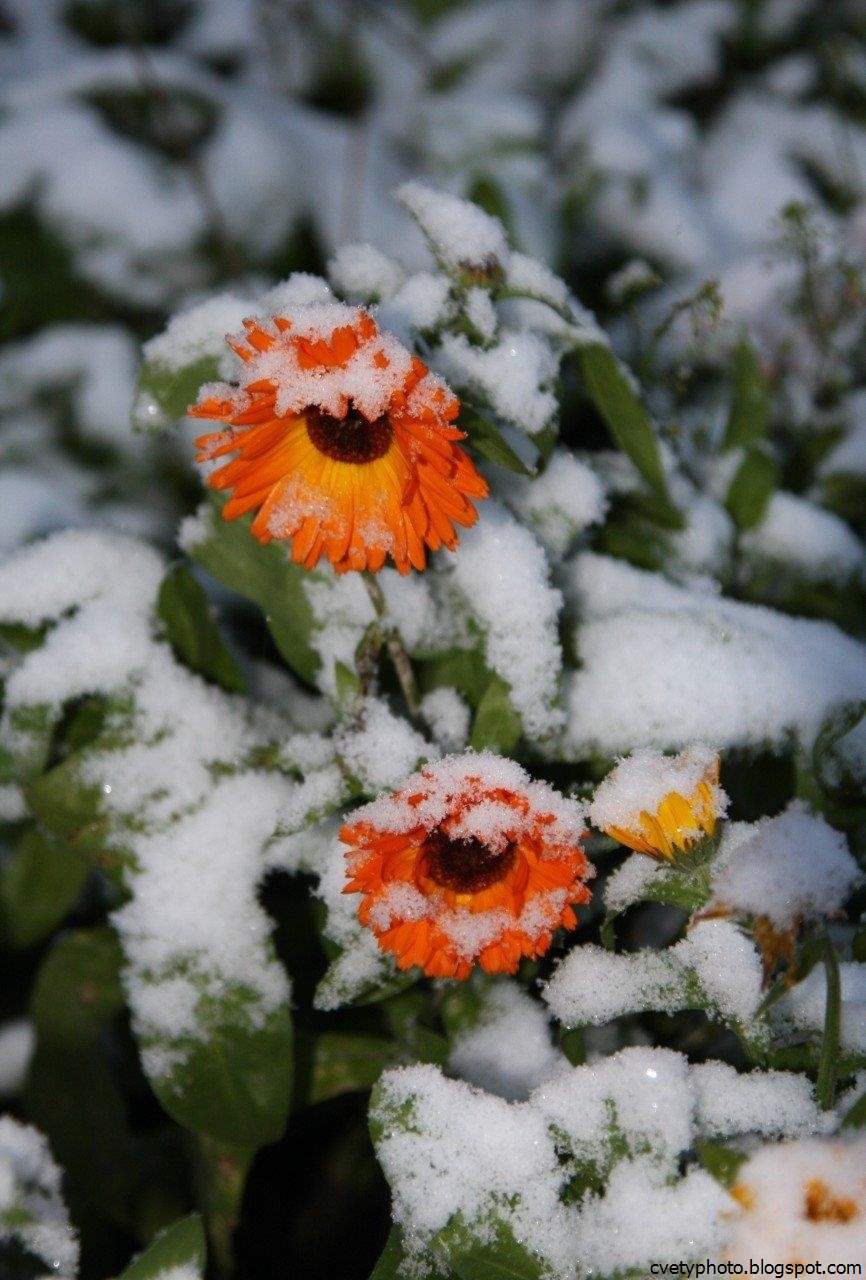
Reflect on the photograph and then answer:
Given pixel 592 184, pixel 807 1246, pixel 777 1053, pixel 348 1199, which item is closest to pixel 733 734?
pixel 777 1053

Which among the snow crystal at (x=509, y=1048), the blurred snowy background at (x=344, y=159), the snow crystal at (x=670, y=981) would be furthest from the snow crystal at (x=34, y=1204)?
the blurred snowy background at (x=344, y=159)

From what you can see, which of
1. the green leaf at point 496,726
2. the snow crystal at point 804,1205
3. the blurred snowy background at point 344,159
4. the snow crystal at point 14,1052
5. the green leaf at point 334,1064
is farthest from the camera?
the blurred snowy background at point 344,159

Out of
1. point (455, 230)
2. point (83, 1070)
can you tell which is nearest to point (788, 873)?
point (455, 230)

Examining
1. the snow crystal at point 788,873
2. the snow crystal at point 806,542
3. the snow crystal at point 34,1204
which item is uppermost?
the snow crystal at point 788,873

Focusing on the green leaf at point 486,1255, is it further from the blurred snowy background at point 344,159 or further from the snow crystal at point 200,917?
the blurred snowy background at point 344,159

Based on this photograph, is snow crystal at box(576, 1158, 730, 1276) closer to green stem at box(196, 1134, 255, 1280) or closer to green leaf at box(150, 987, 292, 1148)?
green leaf at box(150, 987, 292, 1148)

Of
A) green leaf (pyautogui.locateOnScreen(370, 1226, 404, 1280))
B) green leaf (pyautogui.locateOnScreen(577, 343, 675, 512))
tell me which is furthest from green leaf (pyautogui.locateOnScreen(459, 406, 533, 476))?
green leaf (pyautogui.locateOnScreen(370, 1226, 404, 1280))
